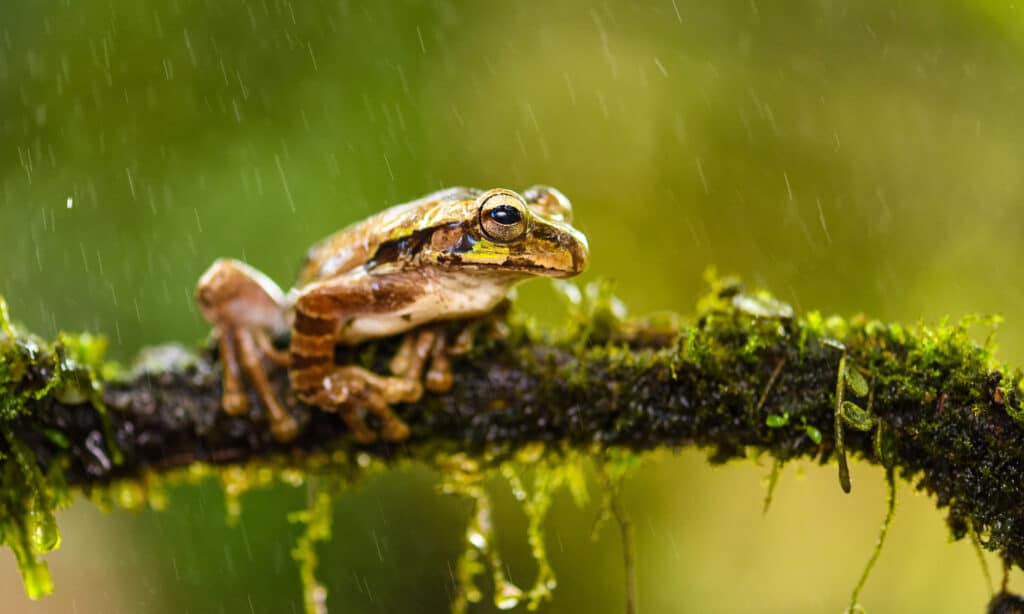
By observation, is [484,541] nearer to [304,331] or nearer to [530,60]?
[304,331]

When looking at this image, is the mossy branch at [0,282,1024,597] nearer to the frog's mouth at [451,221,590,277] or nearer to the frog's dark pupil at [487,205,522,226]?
the frog's mouth at [451,221,590,277]

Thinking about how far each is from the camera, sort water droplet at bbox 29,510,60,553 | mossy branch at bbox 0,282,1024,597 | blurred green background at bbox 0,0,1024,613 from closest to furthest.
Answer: mossy branch at bbox 0,282,1024,597, water droplet at bbox 29,510,60,553, blurred green background at bbox 0,0,1024,613

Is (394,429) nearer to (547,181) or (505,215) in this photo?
(505,215)

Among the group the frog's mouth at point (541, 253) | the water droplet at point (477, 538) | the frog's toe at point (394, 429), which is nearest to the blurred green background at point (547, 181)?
the water droplet at point (477, 538)

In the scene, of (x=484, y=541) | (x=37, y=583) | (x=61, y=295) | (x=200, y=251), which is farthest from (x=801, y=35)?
(x=37, y=583)

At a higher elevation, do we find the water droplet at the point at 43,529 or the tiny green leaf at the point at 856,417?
the water droplet at the point at 43,529

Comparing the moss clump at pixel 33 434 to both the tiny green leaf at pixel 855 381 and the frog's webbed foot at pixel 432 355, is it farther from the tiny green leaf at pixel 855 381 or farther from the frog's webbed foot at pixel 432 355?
Answer: the tiny green leaf at pixel 855 381

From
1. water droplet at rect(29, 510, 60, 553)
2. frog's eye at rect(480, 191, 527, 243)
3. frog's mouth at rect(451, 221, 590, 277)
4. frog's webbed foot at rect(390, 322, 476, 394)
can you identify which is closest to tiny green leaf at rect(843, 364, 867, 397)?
frog's mouth at rect(451, 221, 590, 277)

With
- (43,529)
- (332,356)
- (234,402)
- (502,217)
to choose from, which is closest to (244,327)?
(234,402)
